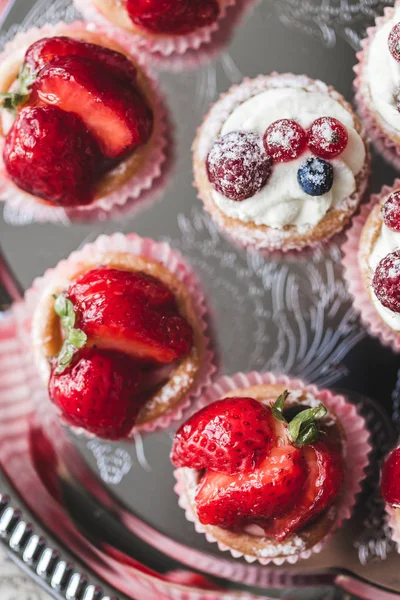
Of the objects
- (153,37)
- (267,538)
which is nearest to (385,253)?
(267,538)

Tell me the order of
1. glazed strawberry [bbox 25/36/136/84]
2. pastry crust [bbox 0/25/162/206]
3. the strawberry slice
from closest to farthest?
the strawberry slice < glazed strawberry [bbox 25/36/136/84] < pastry crust [bbox 0/25/162/206]

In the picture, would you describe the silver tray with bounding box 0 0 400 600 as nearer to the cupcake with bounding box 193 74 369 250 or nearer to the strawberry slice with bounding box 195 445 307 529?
the cupcake with bounding box 193 74 369 250

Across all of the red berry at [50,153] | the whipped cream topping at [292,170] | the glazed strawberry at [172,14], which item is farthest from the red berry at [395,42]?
the red berry at [50,153]

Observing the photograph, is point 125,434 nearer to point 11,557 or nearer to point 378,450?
point 11,557

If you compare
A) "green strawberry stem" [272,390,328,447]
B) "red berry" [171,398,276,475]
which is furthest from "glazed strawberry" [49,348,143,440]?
"green strawberry stem" [272,390,328,447]

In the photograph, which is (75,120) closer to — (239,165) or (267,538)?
(239,165)
